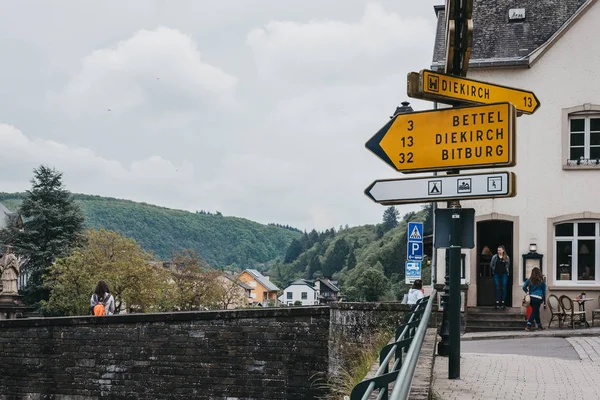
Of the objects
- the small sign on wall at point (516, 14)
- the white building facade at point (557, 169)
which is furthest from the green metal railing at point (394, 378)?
the small sign on wall at point (516, 14)

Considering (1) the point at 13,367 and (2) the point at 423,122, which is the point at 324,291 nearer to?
(1) the point at 13,367

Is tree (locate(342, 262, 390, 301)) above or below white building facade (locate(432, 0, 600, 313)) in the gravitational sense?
below

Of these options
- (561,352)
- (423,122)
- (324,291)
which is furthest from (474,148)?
(324,291)

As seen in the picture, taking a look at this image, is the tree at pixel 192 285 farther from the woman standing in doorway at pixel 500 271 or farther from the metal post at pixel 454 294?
the metal post at pixel 454 294

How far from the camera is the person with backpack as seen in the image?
58.8 ft

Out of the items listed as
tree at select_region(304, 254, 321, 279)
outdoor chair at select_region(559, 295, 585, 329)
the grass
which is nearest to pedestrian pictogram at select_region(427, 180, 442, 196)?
the grass

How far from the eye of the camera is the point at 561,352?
48.5 ft

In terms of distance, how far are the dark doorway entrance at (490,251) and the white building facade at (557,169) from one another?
39mm

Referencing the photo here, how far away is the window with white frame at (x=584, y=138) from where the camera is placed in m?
22.5

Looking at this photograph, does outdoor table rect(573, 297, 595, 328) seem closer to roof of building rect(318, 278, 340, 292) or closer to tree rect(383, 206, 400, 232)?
roof of building rect(318, 278, 340, 292)

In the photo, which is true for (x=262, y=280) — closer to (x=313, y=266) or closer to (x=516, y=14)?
(x=313, y=266)

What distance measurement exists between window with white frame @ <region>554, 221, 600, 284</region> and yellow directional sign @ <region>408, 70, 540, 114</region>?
587 inches

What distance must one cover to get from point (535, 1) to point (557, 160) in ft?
18.8

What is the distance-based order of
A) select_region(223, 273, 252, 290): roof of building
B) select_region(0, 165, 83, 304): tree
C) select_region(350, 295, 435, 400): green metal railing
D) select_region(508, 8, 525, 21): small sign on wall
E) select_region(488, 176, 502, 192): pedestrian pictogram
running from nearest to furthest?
select_region(350, 295, 435, 400): green metal railing < select_region(488, 176, 502, 192): pedestrian pictogram < select_region(508, 8, 525, 21): small sign on wall < select_region(0, 165, 83, 304): tree < select_region(223, 273, 252, 290): roof of building
